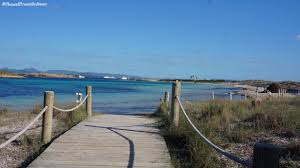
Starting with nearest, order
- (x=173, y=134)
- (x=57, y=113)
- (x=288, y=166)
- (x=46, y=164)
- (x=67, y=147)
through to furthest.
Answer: (x=46, y=164) → (x=288, y=166) → (x=67, y=147) → (x=173, y=134) → (x=57, y=113)

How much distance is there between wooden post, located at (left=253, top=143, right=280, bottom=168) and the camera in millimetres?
3434

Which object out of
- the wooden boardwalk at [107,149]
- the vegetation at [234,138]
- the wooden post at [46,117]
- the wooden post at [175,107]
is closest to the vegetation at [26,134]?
the wooden post at [46,117]

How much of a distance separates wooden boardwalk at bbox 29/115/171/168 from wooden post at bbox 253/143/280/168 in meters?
3.44

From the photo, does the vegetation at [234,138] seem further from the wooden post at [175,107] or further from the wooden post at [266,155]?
the wooden post at [266,155]

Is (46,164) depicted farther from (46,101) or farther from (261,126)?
(261,126)

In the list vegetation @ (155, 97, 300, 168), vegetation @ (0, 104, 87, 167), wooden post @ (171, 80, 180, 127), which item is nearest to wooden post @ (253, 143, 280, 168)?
vegetation @ (155, 97, 300, 168)

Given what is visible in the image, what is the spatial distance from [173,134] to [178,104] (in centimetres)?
150

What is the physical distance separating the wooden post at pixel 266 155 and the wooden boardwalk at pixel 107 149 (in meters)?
3.44

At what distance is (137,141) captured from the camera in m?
9.02

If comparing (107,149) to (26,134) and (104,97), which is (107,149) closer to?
(26,134)

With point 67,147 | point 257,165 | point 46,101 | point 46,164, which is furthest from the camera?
point 46,101

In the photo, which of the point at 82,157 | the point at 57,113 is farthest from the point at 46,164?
the point at 57,113

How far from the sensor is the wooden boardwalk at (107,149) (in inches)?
272

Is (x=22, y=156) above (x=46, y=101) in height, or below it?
below
